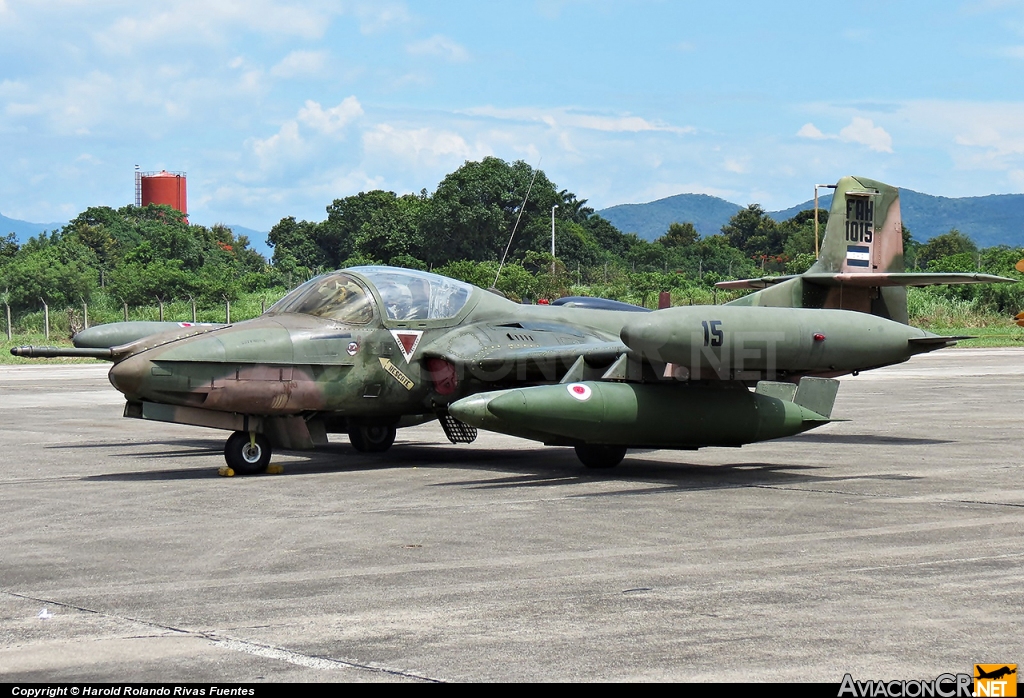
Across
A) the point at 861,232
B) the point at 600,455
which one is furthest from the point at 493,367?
the point at 861,232

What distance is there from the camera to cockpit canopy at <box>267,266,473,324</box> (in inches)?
544

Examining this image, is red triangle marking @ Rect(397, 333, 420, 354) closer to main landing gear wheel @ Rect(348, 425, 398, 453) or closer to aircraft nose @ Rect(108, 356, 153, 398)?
main landing gear wheel @ Rect(348, 425, 398, 453)

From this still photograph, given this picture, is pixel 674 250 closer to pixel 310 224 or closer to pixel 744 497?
pixel 310 224

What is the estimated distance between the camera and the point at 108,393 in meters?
28.5

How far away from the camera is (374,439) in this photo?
15.9 meters

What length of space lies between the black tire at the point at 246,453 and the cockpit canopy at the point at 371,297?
1.54 m

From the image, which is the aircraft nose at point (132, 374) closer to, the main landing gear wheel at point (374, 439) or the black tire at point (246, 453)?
the black tire at point (246, 453)

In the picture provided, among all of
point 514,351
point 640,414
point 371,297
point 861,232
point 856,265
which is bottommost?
point 640,414

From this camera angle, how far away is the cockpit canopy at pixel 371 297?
45.4ft

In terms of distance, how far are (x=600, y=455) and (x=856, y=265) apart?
5841 mm

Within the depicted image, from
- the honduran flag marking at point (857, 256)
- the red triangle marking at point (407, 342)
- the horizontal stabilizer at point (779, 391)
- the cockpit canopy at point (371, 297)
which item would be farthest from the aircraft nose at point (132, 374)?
the honduran flag marking at point (857, 256)

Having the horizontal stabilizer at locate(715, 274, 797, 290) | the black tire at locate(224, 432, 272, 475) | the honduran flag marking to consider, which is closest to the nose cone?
the black tire at locate(224, 432, 272, 475)

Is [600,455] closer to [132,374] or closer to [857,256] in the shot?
[132,374]

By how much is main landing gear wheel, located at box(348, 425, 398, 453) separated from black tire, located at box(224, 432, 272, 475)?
2.40 m
